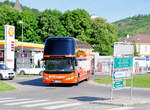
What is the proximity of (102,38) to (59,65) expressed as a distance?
5261cm

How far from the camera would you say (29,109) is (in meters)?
13.3

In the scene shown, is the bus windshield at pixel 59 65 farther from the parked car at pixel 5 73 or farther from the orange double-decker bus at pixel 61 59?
the parked car at pixel 5 73

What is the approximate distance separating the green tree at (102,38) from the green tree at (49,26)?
28.9 ft

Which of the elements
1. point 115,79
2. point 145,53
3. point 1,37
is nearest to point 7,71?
point 115,79

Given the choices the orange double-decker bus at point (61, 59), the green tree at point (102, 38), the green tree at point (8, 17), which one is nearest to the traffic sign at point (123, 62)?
the orange double-decker bus at point (61, 59)

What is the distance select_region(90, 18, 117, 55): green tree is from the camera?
78250 mm

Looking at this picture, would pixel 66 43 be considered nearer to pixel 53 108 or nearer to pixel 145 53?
pixel 53 108

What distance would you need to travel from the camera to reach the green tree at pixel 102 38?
78.2 metres

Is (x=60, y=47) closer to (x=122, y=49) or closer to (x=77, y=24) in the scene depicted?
(x=122, y=49)

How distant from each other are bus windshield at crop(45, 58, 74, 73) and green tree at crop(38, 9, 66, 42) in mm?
→ 43853

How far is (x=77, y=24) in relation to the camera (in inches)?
2926

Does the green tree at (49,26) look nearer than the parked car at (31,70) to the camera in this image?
No

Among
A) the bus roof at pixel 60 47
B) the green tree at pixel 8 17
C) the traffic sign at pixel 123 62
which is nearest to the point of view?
the traffic sign at pixel 123 62

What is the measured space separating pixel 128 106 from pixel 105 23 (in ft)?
227
